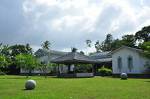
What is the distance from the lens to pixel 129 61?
5550 centimetres

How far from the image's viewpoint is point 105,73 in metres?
60.4

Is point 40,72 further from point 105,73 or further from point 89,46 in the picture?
point 89,46

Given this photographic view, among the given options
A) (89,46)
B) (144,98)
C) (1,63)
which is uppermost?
(89,46)

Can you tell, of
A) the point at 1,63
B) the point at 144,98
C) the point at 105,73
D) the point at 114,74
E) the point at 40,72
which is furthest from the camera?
the point at 40,72

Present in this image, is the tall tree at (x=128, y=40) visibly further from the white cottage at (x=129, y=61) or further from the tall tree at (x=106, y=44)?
the white cottage at (x=129, y=61)

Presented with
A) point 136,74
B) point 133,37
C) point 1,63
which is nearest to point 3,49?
point 1,63

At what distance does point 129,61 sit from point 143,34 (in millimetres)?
36838

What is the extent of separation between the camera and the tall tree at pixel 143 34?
88.8 metres

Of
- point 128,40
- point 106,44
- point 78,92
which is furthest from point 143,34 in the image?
point 78,92

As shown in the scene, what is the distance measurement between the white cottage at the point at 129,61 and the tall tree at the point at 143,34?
32492mm

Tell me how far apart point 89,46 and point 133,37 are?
26.8 meters

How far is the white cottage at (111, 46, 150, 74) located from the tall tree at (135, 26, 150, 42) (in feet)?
107

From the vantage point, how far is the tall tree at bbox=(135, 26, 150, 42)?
88.8 metres

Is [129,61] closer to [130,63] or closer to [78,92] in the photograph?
[130,63]
